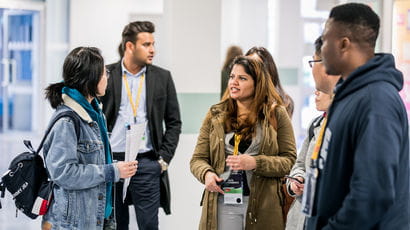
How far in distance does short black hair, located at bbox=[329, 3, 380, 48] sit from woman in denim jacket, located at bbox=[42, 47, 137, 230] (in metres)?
1.46

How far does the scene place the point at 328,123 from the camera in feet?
6.81

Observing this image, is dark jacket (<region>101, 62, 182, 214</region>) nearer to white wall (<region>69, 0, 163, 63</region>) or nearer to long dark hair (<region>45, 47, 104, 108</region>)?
long dark hair (<region>45, 47, 104, 108</region>)

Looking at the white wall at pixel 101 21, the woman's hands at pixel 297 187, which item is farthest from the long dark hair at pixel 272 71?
the white wall at pixel 101 21

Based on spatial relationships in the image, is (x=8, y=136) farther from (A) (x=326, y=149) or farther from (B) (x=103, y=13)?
(A) (x=326, y=149)

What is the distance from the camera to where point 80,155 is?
3.02 meters

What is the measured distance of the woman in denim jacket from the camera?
2.94 m

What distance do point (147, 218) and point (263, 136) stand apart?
142 centimetres

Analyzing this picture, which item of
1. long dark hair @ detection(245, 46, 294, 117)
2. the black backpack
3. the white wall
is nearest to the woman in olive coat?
long dark hair @ detection(245, 46, 294, 117)

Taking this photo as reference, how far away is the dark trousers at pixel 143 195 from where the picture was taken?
177 inches

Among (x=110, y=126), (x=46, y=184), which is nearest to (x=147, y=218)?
(x=110, y=126)

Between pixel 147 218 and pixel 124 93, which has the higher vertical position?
pixel 124 93

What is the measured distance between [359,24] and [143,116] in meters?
2.78

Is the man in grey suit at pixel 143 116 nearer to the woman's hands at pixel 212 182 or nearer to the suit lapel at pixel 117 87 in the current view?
the suit lapel at pixel 117 87

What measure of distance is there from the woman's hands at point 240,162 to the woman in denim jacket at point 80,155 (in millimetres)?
555
